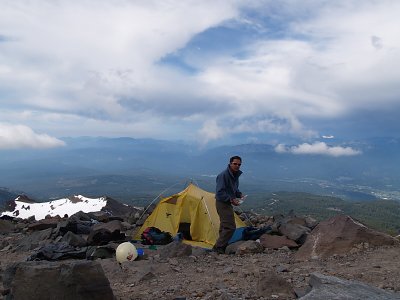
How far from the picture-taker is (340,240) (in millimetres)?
10359

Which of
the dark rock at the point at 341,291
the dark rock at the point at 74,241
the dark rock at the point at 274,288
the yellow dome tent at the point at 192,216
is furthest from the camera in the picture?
the yellow dome tent at the point at 192,216

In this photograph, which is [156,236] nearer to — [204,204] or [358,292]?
[204,204]

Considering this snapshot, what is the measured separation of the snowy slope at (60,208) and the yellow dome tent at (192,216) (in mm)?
7624

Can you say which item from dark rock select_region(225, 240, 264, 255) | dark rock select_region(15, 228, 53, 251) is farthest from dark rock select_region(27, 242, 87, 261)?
dark rock select_region(225, 240, 264, 255)

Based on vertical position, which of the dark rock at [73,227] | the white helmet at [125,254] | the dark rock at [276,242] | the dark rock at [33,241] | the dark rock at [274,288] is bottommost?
the dark rock at [33,241]

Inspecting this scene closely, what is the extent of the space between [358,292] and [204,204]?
8622 millimetres

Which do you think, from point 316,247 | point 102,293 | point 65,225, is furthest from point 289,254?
point 65,225

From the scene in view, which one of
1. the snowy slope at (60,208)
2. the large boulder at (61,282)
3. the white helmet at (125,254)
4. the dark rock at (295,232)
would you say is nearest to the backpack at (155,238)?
the white helmet at (125,254)

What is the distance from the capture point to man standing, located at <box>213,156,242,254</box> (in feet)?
38.4

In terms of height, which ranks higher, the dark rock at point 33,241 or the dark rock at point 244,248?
the dark rock at point 244,248

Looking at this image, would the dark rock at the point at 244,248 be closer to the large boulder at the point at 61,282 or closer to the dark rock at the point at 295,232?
the dark rock at the point at 295,232

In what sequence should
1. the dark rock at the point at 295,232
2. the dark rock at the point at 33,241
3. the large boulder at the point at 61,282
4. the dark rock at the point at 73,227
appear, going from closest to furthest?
the large boulder at the point at 61,282
the dark rock at the point at 295,232
the dark rock at the point at 33,241
the dark rock at the point at 73,227

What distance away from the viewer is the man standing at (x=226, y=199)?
1170cm

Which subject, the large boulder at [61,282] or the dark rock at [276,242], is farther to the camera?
the dark rock at [276,242]
